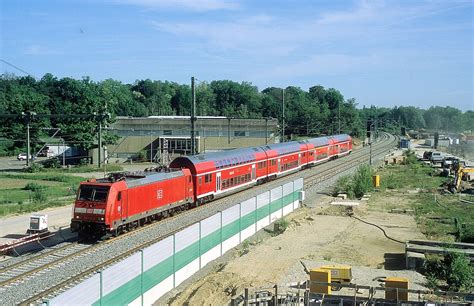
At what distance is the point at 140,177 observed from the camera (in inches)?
1165

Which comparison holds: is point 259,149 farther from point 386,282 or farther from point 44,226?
point 386,282

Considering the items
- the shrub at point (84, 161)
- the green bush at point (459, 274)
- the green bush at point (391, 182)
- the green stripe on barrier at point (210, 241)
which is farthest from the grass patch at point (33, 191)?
the green bush at point (391, 182)

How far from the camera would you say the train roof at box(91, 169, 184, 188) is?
27.8 m

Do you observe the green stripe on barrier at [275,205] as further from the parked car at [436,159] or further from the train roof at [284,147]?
the parked car at [436,159]

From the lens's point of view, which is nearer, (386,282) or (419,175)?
(386,282)

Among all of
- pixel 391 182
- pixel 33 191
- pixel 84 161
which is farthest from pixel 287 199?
pixel 84 161

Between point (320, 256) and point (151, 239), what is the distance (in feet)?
28.2

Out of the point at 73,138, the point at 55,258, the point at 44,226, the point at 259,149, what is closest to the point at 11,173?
the point at 73,138

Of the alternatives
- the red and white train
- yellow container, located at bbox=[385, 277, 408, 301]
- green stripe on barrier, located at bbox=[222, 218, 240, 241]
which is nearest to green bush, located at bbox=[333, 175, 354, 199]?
the red and white train

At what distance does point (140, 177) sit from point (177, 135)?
60622 millimetres

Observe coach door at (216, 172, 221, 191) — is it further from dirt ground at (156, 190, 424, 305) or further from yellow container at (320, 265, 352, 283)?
yellow container at (320, 265, 352, 283)

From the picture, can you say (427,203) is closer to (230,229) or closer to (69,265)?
(230,229)

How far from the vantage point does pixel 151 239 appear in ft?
88.8

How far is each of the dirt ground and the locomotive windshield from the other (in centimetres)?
662
